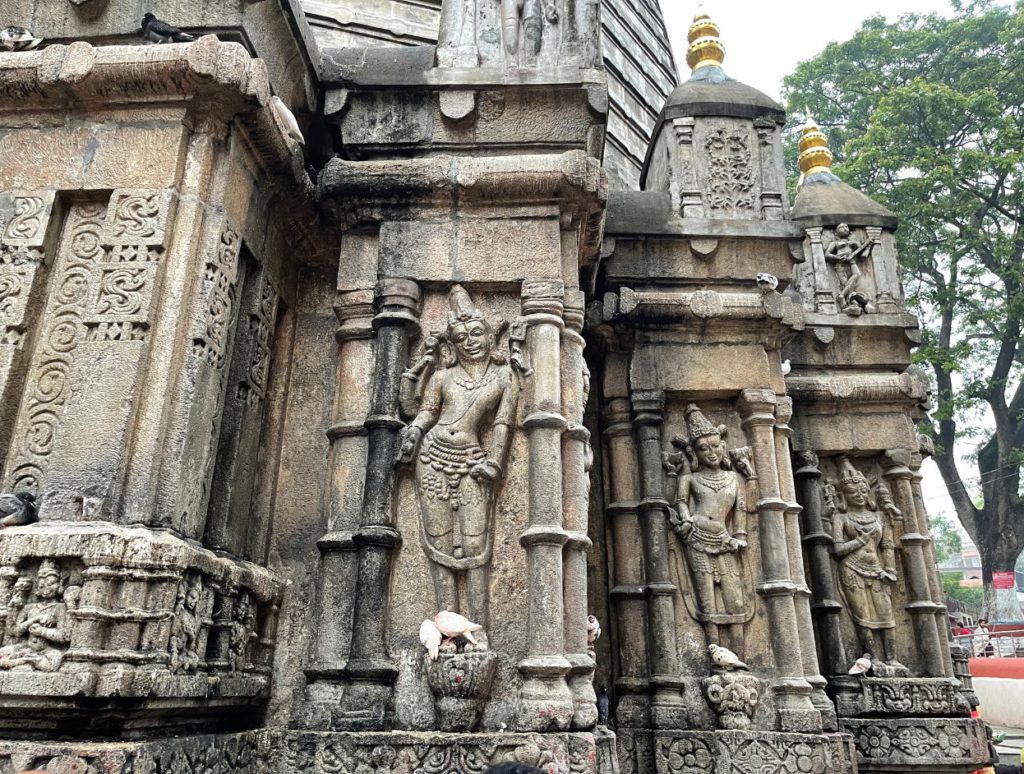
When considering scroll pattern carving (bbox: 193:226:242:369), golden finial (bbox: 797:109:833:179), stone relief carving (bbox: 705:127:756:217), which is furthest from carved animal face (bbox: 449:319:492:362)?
golden finial (bbox: 797:109:833:179)

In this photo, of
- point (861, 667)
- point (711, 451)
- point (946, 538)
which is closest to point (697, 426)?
point (711, 451)

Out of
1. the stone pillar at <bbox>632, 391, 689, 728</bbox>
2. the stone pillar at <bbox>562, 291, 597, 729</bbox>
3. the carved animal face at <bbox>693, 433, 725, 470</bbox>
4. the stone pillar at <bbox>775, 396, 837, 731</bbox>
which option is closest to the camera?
the stone pillar at <bbox>562, 291, 597, 729</bbox>

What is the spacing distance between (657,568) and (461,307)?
10.4 ft

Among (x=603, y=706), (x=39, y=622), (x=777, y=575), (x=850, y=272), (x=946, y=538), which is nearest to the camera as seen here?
(x=39, y=622)

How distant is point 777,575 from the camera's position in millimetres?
6770

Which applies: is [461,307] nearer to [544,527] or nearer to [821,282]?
[544,527]

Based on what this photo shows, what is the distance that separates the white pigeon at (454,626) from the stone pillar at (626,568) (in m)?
2.82

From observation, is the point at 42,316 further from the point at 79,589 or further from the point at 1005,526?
the point at 1005,526

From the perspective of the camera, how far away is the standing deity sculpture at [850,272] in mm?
9867

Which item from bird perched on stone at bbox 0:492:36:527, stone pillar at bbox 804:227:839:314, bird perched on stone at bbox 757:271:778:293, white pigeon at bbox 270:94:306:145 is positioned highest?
stone pillar at bbox 804:227:839:314

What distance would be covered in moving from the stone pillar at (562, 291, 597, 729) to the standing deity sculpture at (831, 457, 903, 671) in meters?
4.81

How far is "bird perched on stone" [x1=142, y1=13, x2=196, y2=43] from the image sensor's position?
4.64 m

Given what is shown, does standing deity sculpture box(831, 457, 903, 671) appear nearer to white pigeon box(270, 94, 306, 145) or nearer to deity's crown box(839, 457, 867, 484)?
deity's crown box(839, 457, 867, 484)

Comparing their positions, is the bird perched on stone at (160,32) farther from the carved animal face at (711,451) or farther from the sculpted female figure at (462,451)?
the carved animal face at (711,451)
